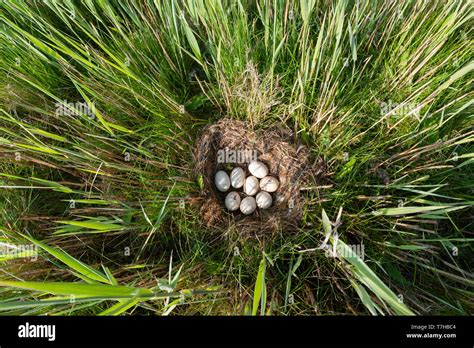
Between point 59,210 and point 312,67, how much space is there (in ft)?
3.43

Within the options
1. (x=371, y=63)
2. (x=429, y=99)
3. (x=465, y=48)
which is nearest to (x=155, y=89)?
(x=371, y=63)

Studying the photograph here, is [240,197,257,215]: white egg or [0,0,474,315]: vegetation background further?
[240,197,257,215]: white egg

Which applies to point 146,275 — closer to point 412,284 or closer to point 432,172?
point 412,284

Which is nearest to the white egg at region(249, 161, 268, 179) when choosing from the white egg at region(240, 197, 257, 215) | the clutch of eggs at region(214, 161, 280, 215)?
the clutch of eggs at region(214, 161, 280, 215)

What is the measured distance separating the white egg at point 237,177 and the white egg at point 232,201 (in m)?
0.04

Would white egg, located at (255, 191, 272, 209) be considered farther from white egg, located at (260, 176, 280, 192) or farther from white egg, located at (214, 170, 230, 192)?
white egg, located at (214, 170, 230, 192)

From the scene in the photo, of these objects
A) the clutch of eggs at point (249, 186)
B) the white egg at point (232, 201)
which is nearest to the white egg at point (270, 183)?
the clutch of eggs at point (249, 186)

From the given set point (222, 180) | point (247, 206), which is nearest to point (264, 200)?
point (247, 206)

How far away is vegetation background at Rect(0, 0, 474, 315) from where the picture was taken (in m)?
1.19

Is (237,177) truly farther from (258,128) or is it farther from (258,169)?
(258,128)

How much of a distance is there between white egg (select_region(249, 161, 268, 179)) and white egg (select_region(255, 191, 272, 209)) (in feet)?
0.23

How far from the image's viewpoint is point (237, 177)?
4.47 ft

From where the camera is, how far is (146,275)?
1.22 metres

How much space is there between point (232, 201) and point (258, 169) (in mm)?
156
